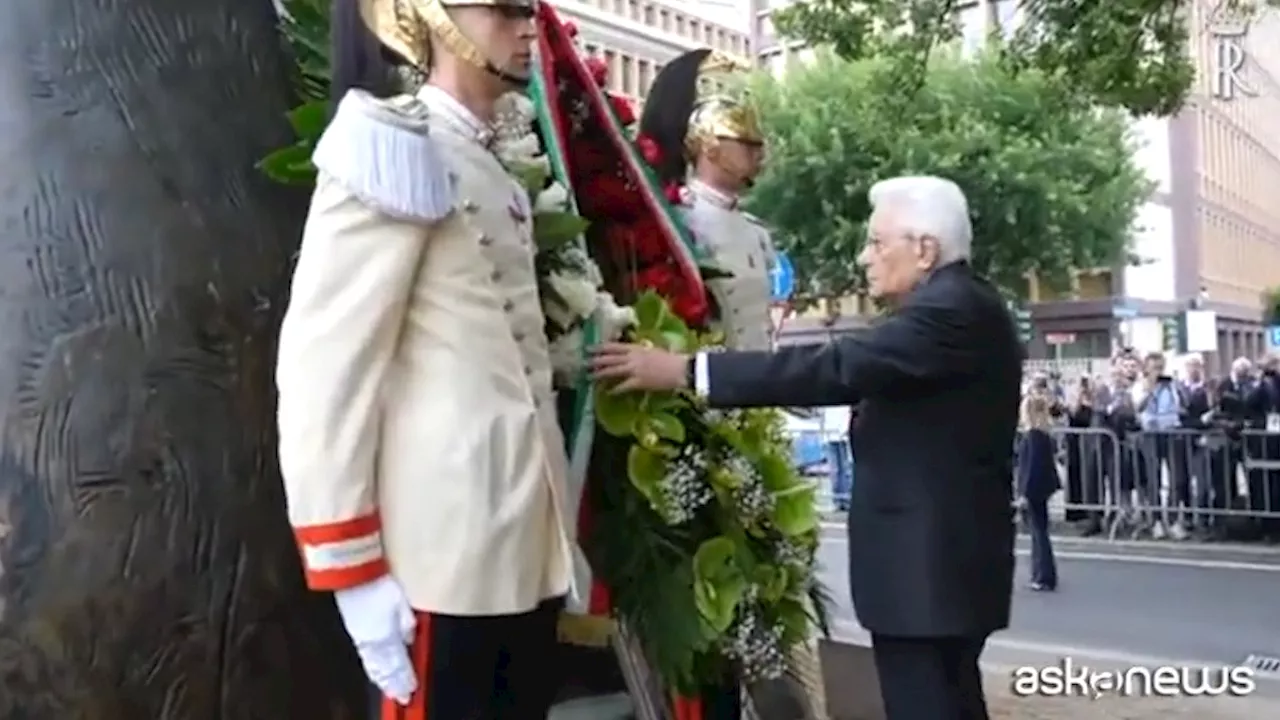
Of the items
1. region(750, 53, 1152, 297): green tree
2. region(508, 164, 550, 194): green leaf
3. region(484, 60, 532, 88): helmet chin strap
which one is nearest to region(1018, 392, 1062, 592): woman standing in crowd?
region(508, 164, 550, 194): green leaf

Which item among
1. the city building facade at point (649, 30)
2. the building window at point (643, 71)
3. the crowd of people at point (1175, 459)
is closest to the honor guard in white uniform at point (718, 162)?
the crowd of people at point (1175, 459)

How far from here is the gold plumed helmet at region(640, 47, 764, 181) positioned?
438 cm

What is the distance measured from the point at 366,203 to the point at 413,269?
125 mm

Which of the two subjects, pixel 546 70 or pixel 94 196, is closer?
pixel 94 196

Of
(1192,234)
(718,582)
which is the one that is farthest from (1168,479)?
(1192,234)

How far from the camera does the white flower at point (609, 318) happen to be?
304 centimetres

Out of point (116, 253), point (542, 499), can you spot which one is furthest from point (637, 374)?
point (116, 253)

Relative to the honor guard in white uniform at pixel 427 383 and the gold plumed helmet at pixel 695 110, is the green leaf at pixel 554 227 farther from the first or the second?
the gold plumed helmet at pixel 695 110

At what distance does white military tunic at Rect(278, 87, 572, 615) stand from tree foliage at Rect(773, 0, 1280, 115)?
8.50 meters

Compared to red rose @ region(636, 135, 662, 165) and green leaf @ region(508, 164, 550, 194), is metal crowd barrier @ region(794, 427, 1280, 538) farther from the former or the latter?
green leaf @ region(508, 164, 550, 194)

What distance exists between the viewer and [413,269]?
2393 millimetres

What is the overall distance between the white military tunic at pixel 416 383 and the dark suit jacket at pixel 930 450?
40.1 inches

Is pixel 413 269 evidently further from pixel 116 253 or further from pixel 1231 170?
pixel 1231 170

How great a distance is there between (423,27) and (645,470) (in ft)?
3.19
